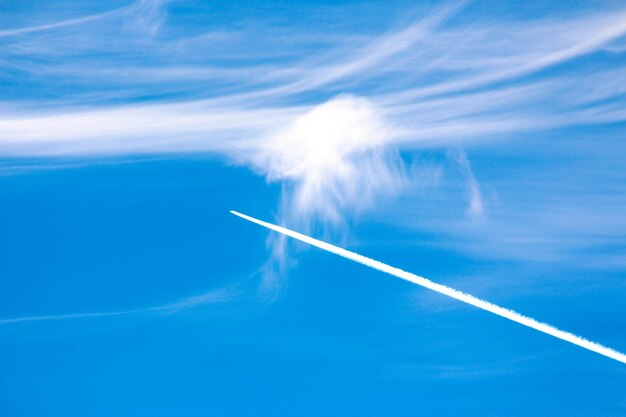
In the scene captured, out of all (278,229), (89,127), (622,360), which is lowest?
(622,360)

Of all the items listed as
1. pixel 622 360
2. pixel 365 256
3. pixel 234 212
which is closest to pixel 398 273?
pixel 365 256

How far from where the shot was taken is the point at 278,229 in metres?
4.94

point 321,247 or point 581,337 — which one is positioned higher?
point 321,247

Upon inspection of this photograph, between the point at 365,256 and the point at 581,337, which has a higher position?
the point at 365,256

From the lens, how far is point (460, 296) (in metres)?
4.83

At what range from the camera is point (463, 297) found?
483cm

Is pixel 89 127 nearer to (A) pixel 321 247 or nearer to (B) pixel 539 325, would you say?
(A) pixel 321 247

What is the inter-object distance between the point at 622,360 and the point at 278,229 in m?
2.64

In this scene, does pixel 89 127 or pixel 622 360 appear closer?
pixel 622 360

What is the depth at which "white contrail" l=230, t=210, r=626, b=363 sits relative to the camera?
4.71 metres

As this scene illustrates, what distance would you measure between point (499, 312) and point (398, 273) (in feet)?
2.56

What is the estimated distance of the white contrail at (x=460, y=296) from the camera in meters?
4.71

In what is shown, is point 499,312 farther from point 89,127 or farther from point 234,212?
point 89,127

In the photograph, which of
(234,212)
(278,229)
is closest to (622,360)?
(278,229)
